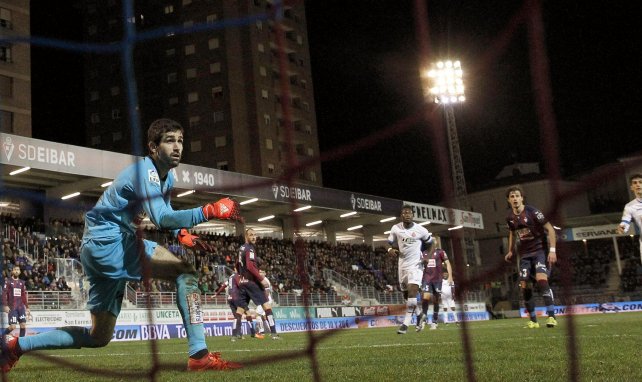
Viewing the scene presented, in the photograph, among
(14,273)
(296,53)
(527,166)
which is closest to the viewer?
(14,273)

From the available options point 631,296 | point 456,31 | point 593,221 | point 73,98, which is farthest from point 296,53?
point 456,31

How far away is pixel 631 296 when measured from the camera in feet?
101

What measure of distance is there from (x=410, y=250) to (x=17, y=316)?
8.35 m

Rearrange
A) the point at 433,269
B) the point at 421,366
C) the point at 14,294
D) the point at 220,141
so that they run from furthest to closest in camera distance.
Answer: the point at 220,141 → the point at 14,294 → the point at 433,269 → the point at 421,366

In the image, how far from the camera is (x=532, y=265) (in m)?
10.3

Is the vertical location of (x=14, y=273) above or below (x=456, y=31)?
below

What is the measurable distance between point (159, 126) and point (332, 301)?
70.1 feet

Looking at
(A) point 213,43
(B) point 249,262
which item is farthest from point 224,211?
(A) point 213,43

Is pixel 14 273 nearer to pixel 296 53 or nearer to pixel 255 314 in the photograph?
pixel 255 314

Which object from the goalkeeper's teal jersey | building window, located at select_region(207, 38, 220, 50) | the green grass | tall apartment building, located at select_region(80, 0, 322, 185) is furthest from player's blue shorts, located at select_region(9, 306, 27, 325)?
building window, located at select_region(207, 38, 220, 50)

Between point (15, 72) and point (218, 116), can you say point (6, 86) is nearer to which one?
point (15, 72)

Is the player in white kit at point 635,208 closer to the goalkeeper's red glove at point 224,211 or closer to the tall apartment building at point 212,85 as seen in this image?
the goalkeeper's red glove at point 224,211


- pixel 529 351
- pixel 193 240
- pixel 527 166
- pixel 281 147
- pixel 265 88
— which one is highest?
pixel 265 88

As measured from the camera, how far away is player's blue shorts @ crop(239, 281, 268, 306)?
13471 mm
